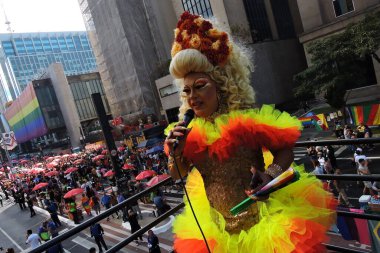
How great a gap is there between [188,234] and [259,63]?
3207 centimetres

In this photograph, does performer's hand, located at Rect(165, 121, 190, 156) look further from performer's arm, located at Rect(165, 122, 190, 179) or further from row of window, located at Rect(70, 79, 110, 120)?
row of window, located at Rect(70, 79, 110, 120)

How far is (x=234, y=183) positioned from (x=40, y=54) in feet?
481

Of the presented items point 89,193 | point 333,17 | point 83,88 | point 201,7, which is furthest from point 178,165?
point 83,88

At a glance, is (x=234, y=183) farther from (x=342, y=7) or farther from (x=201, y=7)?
(x=201, y=7)

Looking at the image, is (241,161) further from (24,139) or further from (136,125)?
(24,139)

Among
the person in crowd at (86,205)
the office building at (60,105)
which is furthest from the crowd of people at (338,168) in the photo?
the office building at (60,105)

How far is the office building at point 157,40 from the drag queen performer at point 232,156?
102 feet

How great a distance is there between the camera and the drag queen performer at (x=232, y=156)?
1916mm

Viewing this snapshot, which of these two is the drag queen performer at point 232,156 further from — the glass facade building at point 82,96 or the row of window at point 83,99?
the row of window at point 83,99

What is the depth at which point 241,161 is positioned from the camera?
2125 mm

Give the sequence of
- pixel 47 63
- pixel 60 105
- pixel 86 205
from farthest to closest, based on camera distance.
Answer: pixel 47 63
pixel 60 105
pixel 86 205

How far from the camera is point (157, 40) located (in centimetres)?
4688

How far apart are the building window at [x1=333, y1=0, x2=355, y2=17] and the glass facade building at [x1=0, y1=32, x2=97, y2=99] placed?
370 ft

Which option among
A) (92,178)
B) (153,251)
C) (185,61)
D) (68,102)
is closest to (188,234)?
(185,61)
